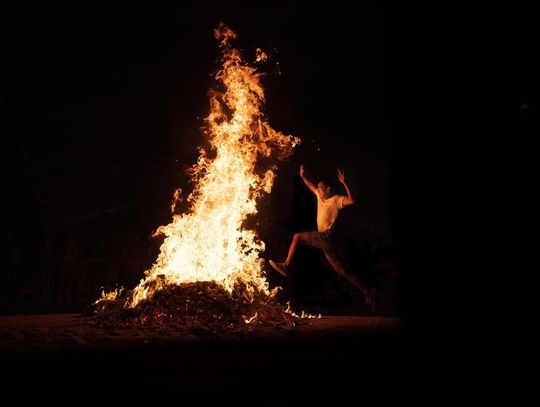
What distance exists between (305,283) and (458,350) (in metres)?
6.87

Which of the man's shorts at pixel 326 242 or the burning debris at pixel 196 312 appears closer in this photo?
the burning debris at pixel 196 312

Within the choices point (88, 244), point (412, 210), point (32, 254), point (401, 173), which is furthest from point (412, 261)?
point (32, 254)

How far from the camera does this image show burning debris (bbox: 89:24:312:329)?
827cm

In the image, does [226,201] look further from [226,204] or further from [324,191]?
[324,191]

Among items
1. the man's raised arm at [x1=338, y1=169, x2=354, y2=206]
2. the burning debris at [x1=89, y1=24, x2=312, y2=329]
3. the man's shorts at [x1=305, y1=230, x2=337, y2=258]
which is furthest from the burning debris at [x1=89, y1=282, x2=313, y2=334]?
the man's raised arm at [x1=338, y1=169, x2=354, y2=206]

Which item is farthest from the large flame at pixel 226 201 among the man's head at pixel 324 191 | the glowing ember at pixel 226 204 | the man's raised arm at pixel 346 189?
the man's raised arm at pixel 346 189

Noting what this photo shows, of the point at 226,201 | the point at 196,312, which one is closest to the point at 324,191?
the point at 226,201

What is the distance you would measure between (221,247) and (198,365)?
4605mm

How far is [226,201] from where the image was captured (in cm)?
975

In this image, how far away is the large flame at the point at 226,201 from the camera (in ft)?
30.8

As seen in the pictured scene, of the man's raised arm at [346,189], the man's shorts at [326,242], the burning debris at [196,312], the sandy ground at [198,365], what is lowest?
the sandy ground at [198,365]

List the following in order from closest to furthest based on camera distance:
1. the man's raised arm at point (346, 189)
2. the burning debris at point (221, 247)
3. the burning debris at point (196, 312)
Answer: the burning debris at point (196, 312) → the burning debris at point (221, 247) → the man's raised arm at point (346, 189)

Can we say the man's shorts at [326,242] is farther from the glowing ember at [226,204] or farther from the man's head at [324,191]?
the glowing ember at [226,204]

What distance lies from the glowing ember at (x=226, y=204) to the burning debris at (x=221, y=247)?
0.02 m
